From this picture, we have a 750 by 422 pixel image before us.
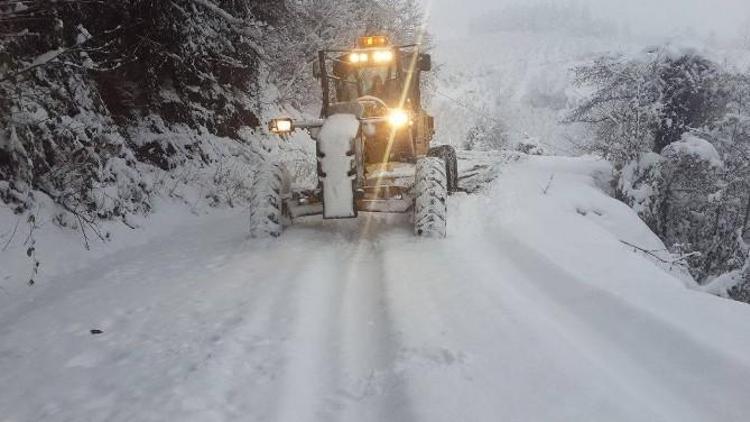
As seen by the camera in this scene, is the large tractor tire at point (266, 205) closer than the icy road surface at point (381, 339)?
No

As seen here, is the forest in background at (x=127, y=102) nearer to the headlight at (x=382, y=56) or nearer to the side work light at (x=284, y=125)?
the side work light at (x=284, y=125)

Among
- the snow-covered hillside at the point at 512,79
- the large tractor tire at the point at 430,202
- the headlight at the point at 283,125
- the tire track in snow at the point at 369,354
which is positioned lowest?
the tire track in snow at the point at 369,354

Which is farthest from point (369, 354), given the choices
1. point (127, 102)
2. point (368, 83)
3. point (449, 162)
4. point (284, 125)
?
point (127, 102)

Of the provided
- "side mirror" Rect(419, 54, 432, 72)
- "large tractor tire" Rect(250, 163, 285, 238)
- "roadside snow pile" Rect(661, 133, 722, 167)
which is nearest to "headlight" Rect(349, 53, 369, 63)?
"side mirror" Rect(419, 54, 432, 72)

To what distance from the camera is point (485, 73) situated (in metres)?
160

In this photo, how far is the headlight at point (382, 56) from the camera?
7.97 meters

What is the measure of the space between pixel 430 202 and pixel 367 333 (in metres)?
2.73

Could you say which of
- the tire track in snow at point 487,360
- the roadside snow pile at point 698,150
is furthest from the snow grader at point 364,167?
the roadside snow pile at point 698,150

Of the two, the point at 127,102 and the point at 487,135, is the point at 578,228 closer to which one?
the point at 127,102

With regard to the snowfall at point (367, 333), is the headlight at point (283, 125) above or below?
above

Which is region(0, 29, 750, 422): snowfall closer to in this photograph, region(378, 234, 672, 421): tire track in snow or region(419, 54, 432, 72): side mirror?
region(378, 234, 672, 421): tire track in snow

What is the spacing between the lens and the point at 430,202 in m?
5.92

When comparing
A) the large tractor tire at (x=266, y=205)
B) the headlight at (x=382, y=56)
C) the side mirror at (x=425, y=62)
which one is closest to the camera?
the large tractor tire at (x=266, y=205)

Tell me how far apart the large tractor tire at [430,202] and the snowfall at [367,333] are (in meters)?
0.25
